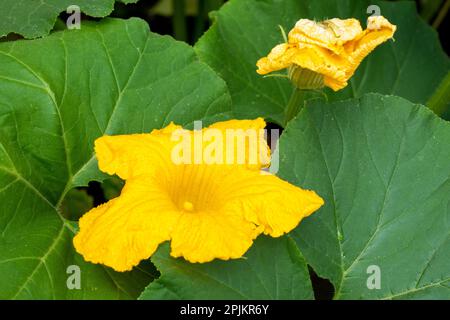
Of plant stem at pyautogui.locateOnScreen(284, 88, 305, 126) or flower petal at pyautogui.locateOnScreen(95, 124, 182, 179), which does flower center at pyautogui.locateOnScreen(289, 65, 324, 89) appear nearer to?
plant stem at pyautogui.locateOnScreen(284, 88, 305, 126)

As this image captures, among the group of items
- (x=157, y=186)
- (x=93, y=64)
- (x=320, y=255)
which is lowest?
(x=320, y=255)

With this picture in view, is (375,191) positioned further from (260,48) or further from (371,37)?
(260,48)

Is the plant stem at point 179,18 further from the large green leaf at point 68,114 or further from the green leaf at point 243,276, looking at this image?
the green leaf at point 243,276

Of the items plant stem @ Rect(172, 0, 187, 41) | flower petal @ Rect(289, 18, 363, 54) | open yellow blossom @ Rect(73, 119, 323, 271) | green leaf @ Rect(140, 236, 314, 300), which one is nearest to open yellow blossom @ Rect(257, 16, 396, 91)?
flower petal @ Rect(289, 18, 363, 54)

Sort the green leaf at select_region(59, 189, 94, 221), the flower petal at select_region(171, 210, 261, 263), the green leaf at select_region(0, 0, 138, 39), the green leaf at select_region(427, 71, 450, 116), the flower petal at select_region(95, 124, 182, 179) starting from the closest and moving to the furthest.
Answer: the flower petal at select_region(171, 210, 261, 263), the flower petal at select_region(95, 124, 182, 179), the green leaf at select_region(0, 0, 138, 39), the green leaf at select_region(427, 71, 450, 116), the green leaf at select_region(59, 189, 94, 221)

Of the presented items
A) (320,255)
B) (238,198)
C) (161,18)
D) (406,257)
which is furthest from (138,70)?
(161,18)

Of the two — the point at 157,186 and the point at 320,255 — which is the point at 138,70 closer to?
the point at 157,186

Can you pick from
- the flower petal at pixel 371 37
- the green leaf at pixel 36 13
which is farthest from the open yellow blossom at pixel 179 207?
the green leaf at pixel 36 13
